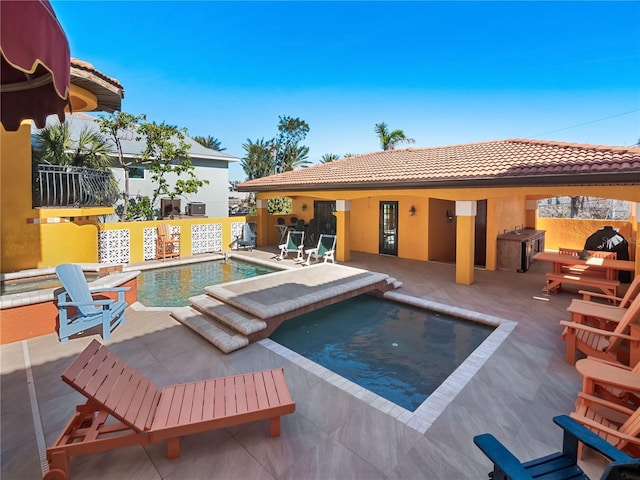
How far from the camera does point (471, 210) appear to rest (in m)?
10.9

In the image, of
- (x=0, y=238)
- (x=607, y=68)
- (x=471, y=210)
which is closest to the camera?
(x=0, y=238)

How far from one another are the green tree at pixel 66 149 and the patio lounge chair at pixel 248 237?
6927 millimetres

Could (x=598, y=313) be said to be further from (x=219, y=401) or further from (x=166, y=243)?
(x=166, y=243)

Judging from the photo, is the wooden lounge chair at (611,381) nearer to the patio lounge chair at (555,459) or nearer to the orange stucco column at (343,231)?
the patio lounge chair at (555,459)

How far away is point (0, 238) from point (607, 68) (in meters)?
38.5

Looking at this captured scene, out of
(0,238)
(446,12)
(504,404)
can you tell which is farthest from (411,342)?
(446,12)

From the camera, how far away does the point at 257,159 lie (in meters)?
41.4

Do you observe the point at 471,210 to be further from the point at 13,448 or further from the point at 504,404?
the point at 13,448

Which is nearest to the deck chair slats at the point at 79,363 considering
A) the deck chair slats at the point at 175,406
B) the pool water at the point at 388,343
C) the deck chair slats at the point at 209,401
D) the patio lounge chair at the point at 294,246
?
the deck chair slats at the point at 175,406

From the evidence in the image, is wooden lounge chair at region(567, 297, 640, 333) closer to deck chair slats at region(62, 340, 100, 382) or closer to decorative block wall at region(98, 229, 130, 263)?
deck chair slats at region(62, 340, 100, 382)

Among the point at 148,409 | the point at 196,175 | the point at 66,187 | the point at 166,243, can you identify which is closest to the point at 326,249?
the point at 166,243

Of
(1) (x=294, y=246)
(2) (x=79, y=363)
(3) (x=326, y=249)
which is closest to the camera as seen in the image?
(2) (x=79, y=363)

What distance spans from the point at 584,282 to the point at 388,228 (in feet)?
28.5

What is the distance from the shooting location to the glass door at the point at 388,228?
16473 millimetres
